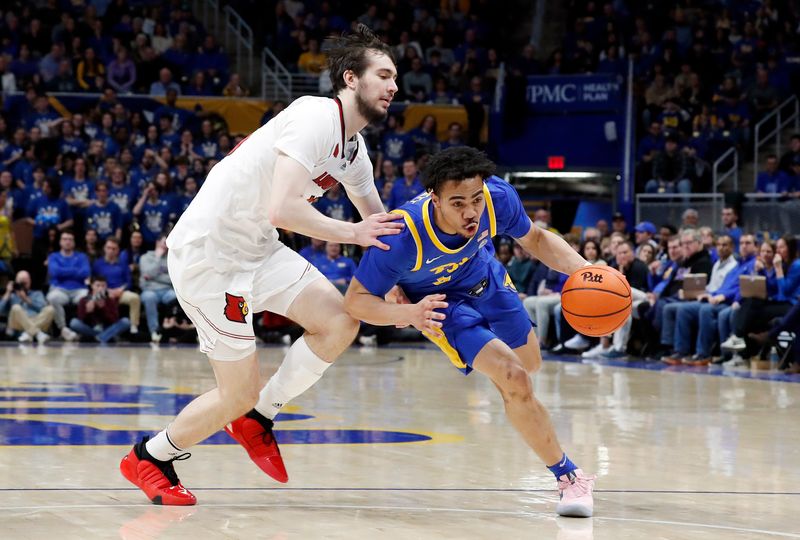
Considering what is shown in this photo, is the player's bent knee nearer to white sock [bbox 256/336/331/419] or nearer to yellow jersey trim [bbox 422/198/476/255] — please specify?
yellow jersey trim [bbox 422/198/476/255]

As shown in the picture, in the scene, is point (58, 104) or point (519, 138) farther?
point (519, 138)

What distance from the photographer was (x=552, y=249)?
5648mm

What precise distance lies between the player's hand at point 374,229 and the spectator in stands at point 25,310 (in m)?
12.2

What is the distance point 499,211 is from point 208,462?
7.20 ft

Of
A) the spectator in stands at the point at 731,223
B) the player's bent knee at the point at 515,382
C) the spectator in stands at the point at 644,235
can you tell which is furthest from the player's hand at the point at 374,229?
the spectator in stands at the point at 644,235

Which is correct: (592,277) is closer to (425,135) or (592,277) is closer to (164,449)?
(164,449)

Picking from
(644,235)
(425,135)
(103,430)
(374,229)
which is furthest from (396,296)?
(425,135)

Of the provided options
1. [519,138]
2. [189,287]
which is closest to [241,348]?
[189,287]

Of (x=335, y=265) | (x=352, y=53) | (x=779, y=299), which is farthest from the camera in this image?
(x=335, y=265)

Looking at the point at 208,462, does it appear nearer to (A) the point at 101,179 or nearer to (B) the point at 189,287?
(B) the point at 189,287

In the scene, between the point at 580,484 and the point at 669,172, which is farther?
the point at 669,172

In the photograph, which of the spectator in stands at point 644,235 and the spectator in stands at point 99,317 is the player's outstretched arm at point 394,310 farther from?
the spectator in stands at point 99,317

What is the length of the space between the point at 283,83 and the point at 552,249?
17553 millimetres

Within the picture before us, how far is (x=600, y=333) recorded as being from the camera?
18.5 feet
